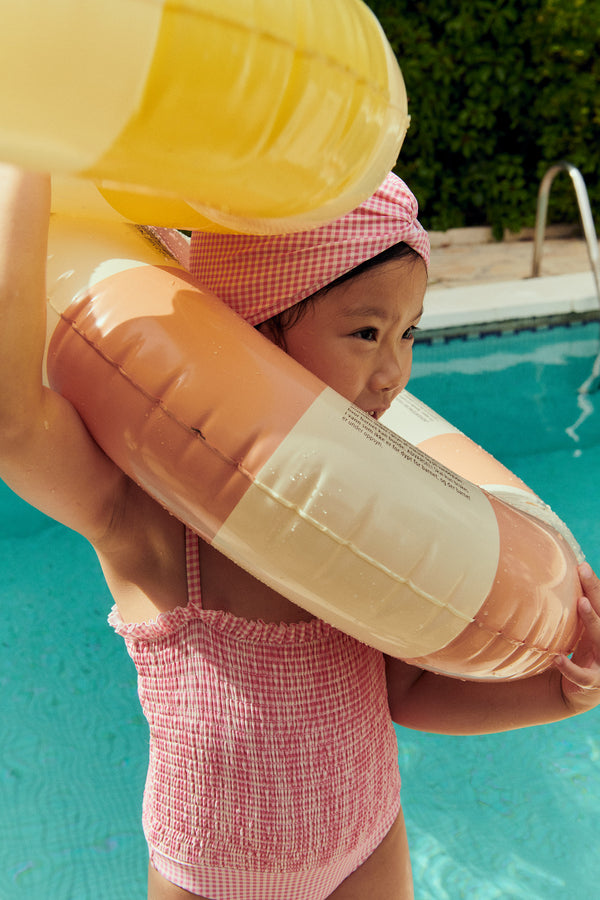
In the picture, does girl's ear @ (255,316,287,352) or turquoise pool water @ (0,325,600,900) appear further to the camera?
turquoise pool water @ (0,325,600,900)

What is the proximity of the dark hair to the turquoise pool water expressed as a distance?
2.04 m

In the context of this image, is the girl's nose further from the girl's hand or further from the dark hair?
the girl's hand

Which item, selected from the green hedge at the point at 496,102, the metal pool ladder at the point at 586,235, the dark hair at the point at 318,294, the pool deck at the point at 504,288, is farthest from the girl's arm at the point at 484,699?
the green hedge at the point at 496,102

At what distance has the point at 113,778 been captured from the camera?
2.94 m

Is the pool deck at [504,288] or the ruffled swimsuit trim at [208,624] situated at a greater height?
the ruffled swimsuit trim at [208,624]

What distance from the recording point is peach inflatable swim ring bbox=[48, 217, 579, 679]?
1.06 meters

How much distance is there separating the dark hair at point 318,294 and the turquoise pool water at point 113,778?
204 cm

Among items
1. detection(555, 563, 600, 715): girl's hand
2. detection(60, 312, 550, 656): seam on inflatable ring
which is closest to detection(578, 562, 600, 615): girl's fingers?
detection(555, 563, 600, 715): girl's hand

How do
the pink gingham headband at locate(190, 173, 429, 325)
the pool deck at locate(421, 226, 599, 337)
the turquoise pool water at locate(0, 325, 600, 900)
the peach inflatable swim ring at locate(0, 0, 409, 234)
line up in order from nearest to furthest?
the peach inflatable swim ring at locate(0, 0, 409, 234) < the pink gingham headband at locate(190, 173, 429, 325) < the turquoise pool water at locate(0, 325, 600, 900) < the pool deck at locate(421, 226, 599, 337)

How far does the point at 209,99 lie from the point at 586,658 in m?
1.00

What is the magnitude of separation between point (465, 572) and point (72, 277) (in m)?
0.64

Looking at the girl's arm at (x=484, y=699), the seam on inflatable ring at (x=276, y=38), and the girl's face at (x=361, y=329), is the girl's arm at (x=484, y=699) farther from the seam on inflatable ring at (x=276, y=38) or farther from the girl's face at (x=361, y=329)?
the seam on inflatable ring at (x=276, y=38)

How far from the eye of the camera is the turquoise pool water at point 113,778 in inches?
105

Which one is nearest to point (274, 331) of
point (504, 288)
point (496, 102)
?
point (504, 288)
